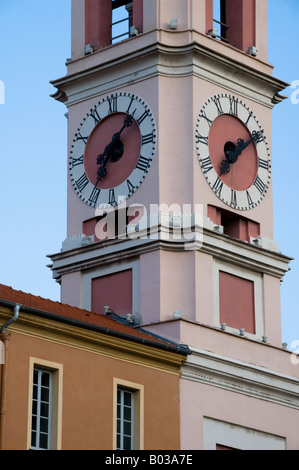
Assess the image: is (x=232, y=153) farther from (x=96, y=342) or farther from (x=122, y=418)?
(x=122, y=418)

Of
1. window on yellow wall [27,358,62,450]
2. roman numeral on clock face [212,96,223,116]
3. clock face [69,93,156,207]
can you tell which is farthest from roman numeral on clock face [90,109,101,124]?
window on yellow wall [27,358,62,450]

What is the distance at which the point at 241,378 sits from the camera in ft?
151

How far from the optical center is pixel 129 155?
49.0 metres

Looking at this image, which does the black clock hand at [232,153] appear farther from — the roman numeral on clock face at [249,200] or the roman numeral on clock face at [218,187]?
the roman numeral on clock face at [249,200]

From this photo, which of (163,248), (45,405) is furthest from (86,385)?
(163,248)

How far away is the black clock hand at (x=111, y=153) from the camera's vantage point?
4928 cm

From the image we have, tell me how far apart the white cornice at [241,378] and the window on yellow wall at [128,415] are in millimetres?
2214

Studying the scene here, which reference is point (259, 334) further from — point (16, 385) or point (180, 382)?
point (16, 385)

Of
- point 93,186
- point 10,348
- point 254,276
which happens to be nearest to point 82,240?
point 93,186

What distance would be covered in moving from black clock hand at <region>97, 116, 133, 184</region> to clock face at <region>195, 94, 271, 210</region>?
2.57 metres

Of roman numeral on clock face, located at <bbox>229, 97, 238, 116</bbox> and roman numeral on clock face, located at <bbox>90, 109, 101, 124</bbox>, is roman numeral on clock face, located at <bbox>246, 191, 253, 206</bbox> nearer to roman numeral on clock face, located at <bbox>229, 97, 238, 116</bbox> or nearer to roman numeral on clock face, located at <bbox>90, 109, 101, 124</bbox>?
roman numeral on clock face, located at <bbox>229, 97, 238, 116</bbox>

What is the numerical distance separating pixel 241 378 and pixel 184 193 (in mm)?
5785

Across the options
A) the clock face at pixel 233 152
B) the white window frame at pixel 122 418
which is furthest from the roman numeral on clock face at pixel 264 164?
the white window frame at pixel 122 418
